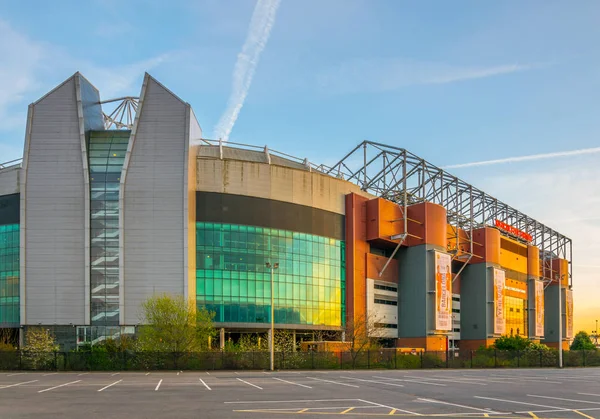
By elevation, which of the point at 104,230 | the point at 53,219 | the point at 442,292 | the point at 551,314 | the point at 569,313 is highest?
the point at 53,219

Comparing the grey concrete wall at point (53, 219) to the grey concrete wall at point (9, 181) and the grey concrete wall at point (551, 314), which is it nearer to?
the grey concrete wall at point (9, 181)

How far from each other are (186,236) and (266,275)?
1332cm

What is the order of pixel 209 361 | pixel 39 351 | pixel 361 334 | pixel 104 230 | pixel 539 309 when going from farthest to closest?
pixel 539 309 → pixel 361 334 → pixel 104 230 → pixel 39 351 → pixel 209 361

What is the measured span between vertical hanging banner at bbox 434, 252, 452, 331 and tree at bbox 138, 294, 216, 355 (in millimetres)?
45234

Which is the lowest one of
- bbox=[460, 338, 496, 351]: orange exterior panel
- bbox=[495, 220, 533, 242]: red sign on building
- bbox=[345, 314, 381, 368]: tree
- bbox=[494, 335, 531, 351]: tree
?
bbox=[460, 338, 496, 351]: orange exterior panel

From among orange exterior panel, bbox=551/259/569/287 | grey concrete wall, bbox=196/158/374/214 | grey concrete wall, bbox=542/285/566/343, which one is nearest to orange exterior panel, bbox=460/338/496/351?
grey concrete wall, bbox=196/158/374/214

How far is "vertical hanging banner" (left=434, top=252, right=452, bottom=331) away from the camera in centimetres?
9681

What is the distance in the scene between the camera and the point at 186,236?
74.4 meters

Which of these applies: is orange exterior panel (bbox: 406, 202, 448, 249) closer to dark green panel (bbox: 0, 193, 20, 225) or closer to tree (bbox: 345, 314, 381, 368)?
tree (bbox: 345, 314, 381, 368)

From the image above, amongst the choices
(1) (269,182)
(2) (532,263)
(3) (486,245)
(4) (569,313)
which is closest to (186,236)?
(1) (269,182)

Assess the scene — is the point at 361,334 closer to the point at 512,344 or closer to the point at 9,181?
the point at 512,344

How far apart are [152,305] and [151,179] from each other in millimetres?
17388

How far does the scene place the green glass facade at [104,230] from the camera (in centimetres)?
7275

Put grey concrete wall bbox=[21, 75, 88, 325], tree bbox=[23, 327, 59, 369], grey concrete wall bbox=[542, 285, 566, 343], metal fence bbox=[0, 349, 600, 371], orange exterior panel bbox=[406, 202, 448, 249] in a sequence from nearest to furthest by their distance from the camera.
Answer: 1. metal fence bbox=[0, 349, 600, 371]
2. tree bbox=[23, 327, 59, 369]
3. grey concrete wall bbox=[21, 75, 88, 325]
4. orange exterior panel bbox=[406, 202, 448, 249]
5. grey concrete wall bbox=[542, 285, 566, 343]
